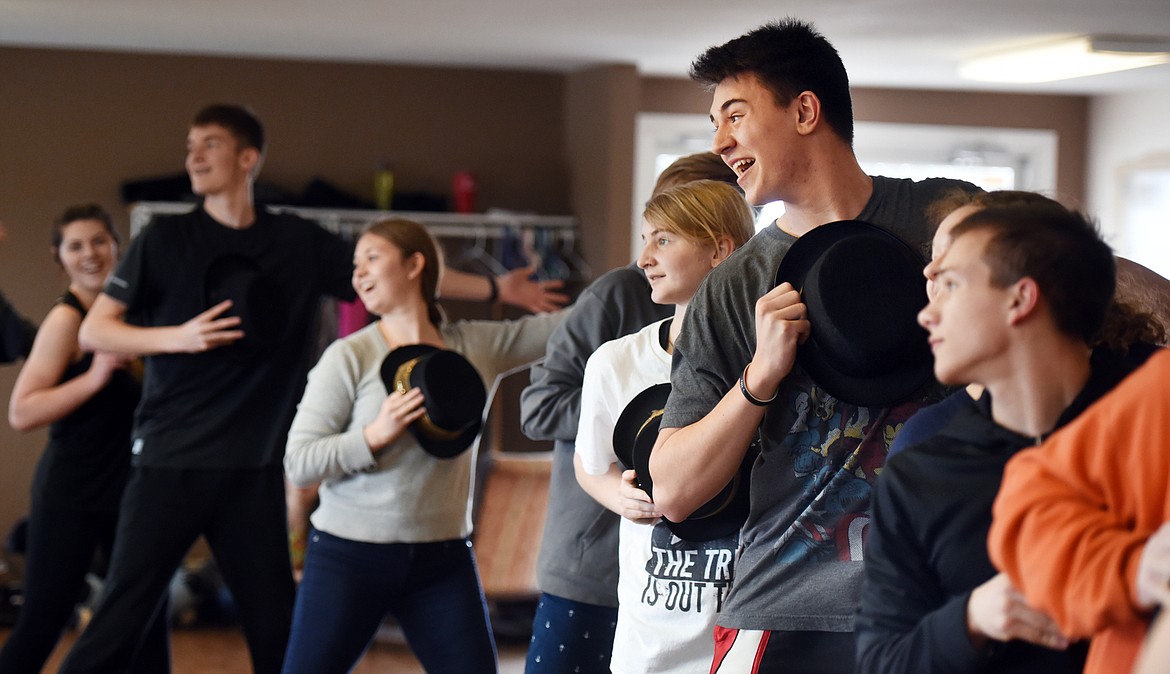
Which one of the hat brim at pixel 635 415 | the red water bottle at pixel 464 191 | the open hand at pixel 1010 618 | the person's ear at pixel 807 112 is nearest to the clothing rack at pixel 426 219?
the red water bottle at pixel 464 191

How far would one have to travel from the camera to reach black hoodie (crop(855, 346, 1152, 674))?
111cm

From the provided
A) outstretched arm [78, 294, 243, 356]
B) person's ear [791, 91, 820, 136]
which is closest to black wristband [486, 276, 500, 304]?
outstretched arm [78, 294, 243, 356]

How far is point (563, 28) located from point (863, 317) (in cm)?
354

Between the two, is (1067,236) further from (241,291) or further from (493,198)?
(493,198)

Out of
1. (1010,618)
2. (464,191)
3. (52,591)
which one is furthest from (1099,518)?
(464,191)

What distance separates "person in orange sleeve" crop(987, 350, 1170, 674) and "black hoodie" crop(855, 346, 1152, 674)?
0.12 metres

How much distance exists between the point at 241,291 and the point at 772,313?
2.00 metres

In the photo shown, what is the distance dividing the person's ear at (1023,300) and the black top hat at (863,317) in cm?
33

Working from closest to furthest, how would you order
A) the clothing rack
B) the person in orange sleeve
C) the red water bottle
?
the person in orange sleeve → the clothing rack → the red water bottle

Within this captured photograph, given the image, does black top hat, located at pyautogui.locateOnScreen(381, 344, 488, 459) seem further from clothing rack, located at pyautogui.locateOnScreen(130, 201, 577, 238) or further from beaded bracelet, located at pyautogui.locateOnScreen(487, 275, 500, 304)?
clothing rack, located at pyautogui.locateOnScreen(130, 201, 577, 238)

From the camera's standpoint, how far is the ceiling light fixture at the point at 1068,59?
15.6 ft

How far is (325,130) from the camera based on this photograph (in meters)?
5.92

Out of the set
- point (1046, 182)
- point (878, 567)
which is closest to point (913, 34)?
point (1046, 182)

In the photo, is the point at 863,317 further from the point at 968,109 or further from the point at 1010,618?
the point at 968,109
